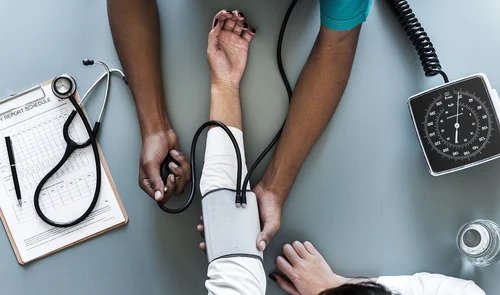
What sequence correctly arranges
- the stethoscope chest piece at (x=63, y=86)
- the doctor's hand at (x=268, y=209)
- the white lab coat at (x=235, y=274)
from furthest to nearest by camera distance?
the stethoscope chest piece at (x=63, y=86)
the doctor's hand at (x=268, y=209)
the white lab coat at (x=235, y=274)

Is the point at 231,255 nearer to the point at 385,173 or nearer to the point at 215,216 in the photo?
the point at 215,216

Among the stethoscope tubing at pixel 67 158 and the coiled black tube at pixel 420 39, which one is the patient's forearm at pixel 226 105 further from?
the coiled black tube at pixel 420 39

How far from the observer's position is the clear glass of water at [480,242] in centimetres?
117

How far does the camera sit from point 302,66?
4.06 ft

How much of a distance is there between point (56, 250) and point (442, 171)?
887mm

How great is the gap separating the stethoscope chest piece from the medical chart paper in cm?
7

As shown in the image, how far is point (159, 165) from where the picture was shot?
1.18 meters

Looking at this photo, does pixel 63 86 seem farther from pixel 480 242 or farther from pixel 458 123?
pixel 480 242

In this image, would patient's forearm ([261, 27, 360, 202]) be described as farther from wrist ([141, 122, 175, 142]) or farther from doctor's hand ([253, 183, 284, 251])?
wrist ([141, 122, 175, 142])

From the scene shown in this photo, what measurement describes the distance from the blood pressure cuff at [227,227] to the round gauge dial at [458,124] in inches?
17.5

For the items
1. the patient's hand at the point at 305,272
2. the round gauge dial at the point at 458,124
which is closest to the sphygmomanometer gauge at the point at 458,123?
the round gauge dial at the point at 458,124

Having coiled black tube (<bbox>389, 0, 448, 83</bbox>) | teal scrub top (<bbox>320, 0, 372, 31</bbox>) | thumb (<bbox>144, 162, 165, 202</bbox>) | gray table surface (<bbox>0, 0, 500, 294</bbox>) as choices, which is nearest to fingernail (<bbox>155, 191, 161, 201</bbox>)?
thumb (<bbox>144, 162, 165, 202</bbox>)

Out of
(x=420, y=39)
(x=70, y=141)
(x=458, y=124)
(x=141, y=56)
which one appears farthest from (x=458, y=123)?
(x=70, y=141)

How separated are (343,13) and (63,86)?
25.7 inches
